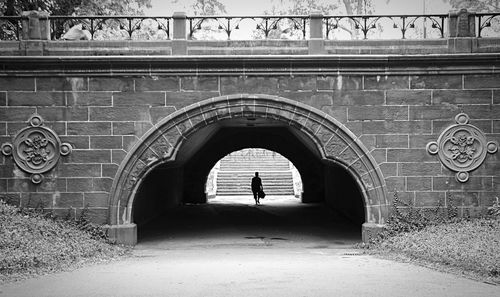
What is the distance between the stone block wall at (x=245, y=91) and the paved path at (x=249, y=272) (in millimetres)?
1651

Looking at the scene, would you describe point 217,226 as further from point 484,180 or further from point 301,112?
point 484,180

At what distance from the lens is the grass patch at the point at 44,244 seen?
8031mm

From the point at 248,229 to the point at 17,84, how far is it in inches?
222

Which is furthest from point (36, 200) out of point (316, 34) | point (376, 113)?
point (376, 113)

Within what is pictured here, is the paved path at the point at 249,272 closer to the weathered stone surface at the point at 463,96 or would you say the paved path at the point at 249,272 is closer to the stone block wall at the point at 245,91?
the stone block wall at the point at 245,91

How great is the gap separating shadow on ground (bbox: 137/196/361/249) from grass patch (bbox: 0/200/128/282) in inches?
41.3

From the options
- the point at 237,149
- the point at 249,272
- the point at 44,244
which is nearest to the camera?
the point at 249,272

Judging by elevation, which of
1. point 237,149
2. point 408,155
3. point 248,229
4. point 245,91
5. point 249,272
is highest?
point 245,91

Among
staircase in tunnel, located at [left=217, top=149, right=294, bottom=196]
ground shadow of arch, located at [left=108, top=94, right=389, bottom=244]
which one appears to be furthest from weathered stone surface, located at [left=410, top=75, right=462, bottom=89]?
staircase in tunnel, located at [left=217, top=149, right=294, bottom=196]

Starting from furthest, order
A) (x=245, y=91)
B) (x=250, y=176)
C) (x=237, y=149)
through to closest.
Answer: (x=250, y=176) < (x=237, y=149) < (x=245, y=91)

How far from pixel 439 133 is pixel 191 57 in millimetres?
4390

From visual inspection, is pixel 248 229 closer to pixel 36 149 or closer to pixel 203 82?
pixel 203 82

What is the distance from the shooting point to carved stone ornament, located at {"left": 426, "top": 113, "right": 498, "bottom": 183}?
10609mm

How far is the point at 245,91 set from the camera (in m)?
10.7
